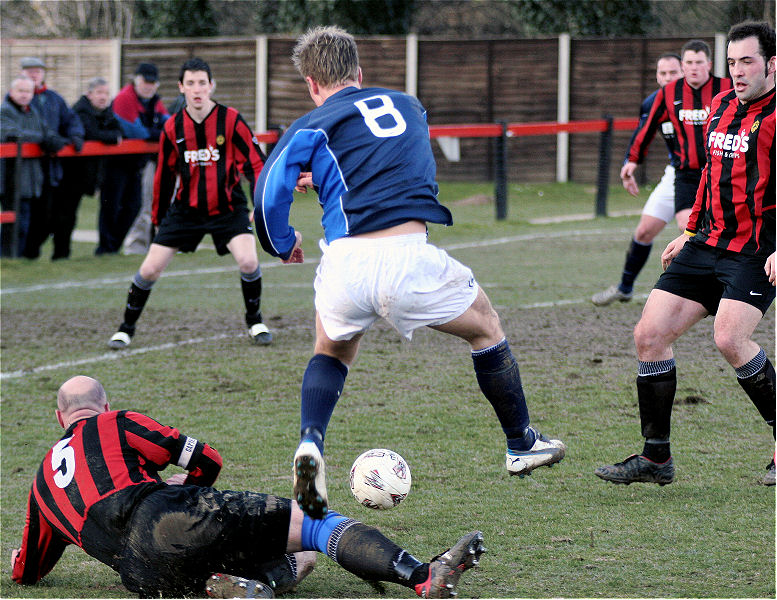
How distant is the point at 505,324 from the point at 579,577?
4934 millimetres

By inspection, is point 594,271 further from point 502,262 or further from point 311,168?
point 311,168

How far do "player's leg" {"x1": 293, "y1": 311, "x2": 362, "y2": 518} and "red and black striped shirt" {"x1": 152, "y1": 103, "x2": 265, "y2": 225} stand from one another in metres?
3.97

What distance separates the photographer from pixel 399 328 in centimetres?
439

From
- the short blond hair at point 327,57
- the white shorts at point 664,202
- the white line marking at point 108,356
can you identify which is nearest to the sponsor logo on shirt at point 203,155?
the white line marking at point 108,356

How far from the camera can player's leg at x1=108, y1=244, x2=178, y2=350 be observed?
326 inches

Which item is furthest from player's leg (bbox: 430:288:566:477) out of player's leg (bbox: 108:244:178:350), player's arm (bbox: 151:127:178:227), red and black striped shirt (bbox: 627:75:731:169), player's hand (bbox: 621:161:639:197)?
player's hand (bbox: 621:161:639:197)

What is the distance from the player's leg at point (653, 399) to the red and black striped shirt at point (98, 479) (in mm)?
1952

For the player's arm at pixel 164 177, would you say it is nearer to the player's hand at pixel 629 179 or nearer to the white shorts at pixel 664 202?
the player's hand at pixel 629 179

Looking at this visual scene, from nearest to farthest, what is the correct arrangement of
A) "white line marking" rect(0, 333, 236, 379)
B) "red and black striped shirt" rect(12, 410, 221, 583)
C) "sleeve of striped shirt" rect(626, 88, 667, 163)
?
"red and black striped shirt" rect(12, 410, 221, 583) → "white line marking" rect(0, 333, 236, 379) → "sleeve of striped shirt" rect(626, 88, 667, 163)

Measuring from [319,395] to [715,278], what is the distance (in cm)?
191

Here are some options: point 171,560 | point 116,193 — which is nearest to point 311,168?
point 171,560

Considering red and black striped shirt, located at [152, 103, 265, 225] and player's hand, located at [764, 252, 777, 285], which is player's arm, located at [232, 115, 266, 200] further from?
player's hand, located at [764, 252, 777, 285]

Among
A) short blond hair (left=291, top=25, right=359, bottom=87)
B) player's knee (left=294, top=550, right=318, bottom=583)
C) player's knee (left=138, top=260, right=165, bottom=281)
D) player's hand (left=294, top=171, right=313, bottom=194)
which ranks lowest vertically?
player's knee (left=294, top=550, right=318, bottom=583)

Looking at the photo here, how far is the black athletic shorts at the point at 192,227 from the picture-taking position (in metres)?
8.33
